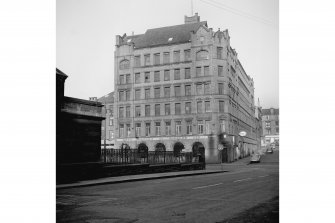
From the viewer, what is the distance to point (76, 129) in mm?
12805

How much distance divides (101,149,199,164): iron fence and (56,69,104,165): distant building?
1654 mm

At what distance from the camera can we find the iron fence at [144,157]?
15.8m

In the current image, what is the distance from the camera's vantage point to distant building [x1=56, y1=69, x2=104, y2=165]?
11.7 m

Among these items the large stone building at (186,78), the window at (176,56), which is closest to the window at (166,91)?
the large stone building at (186,78)

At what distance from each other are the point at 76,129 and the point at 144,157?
242 inches

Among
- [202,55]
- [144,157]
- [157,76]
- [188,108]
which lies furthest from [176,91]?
[144,157]

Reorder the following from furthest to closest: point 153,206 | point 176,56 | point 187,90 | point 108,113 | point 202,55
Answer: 1. point 108,113
2. point 187,90
3. point 202,55
4. point 176,56
5. point 153,206

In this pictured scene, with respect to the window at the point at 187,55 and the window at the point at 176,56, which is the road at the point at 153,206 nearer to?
the window at the point at 176,56

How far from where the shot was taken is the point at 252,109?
962 cm

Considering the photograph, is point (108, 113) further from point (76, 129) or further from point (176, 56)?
point (176, 56)
